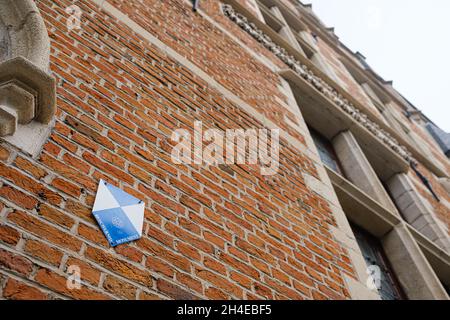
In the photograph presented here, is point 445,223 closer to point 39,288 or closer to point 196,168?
point 196,168

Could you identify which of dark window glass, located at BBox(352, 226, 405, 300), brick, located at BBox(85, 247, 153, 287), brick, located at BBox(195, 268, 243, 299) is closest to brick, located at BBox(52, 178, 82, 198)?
brick, located at BBox(85, 247, 153, 287)

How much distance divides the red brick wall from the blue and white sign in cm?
4

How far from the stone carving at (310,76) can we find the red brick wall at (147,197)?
7.76 ft

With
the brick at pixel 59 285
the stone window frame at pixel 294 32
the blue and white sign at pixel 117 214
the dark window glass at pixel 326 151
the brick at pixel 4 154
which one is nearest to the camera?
the brick at pixel 59 285

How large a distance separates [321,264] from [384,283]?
1762mm

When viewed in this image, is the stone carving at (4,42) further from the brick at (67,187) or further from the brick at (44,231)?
the brick at (44,231)

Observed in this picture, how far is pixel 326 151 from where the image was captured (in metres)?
5.71

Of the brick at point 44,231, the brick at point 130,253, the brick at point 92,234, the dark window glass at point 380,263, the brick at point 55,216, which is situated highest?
the brick at point 55,216

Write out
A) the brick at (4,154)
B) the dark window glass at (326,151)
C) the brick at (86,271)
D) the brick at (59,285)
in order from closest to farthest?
1. the brick at (59,285)
2. the brick at (86,271)
3. the brick at (4,154)
4. the dark window glass at (326,151)

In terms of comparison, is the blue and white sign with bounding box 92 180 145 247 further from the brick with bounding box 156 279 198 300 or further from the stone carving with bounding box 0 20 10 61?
the stone carving with bounding box 0 20 10 61

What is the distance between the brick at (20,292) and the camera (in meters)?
1.24

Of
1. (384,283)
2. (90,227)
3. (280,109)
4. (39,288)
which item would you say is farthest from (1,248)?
(384,283)

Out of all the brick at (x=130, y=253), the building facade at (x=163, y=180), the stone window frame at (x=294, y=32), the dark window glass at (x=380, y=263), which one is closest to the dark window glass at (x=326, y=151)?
the building facade at (x=163, y=180)

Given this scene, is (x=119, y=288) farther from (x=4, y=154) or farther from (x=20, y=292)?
(x=4, y=154)
